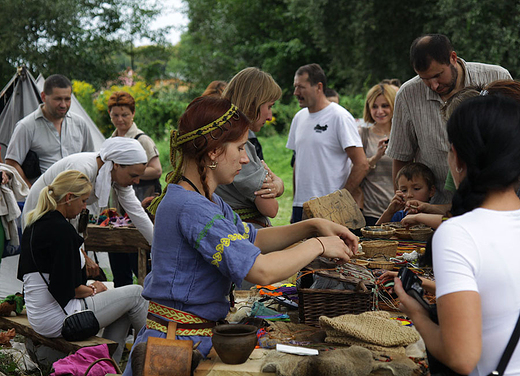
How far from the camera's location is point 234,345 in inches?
83.7

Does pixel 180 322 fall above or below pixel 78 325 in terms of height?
above

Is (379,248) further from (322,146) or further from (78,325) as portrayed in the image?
(322,146)

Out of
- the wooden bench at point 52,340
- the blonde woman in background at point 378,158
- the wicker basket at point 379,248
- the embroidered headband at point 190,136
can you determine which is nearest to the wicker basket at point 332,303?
the wicker basket at point 379,248

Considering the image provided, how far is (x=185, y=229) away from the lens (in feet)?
7.20

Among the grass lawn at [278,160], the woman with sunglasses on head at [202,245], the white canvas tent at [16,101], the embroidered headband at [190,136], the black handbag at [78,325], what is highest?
the white canvas tent at [16,101]

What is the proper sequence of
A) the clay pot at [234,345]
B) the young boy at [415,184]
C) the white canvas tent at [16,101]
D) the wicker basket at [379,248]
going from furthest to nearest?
the white canvas tent at [16,101]
the young boy at [415,184]
the wicker basket at [379,248]
the clay pot at [234,345]

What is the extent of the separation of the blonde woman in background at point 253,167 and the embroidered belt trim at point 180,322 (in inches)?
49.5

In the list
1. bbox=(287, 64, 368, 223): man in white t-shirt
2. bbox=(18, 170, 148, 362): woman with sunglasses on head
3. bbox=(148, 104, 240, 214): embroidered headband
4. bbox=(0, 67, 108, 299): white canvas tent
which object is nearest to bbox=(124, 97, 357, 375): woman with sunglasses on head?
bbox=(148, 104, 240, 214): embroidered headband

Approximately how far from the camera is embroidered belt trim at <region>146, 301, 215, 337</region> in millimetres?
2287

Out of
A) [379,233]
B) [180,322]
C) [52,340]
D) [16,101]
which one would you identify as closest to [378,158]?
[379,233]

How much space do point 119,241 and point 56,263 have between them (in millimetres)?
1428

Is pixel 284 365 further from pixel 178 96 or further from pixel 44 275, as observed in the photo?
pixel 178 96

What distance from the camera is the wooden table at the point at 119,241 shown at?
5250 mm

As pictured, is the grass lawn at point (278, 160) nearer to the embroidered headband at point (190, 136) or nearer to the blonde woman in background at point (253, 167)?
the blonde woman in background at point (253, 167)
